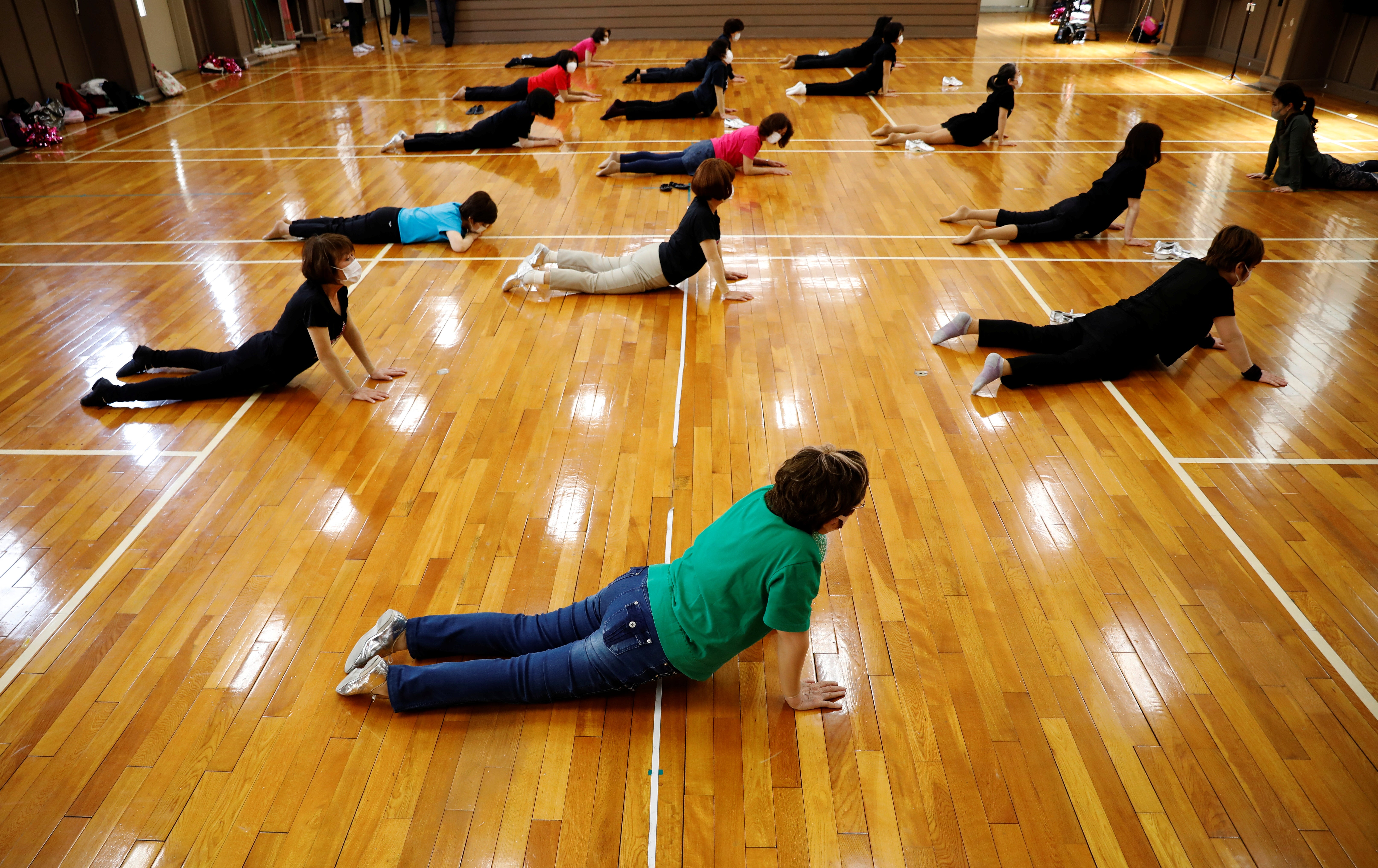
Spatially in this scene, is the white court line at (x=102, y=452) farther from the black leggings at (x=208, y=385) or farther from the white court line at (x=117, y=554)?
the black leggings at (x=208, y=385)

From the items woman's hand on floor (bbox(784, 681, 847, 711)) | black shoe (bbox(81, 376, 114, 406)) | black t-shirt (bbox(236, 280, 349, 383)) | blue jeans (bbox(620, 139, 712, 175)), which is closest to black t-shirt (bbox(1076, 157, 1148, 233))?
blue jeans (bbox(620, 139, 712, 175))

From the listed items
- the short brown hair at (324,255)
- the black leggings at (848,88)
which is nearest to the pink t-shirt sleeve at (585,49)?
the black leggings at (848,88)

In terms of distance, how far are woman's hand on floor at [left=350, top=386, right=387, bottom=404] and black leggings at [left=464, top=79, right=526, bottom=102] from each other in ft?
25.7

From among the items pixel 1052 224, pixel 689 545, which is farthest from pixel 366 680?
pixel 1052 224

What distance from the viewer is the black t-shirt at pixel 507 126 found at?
9.25m

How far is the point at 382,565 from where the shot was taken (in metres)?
3.59

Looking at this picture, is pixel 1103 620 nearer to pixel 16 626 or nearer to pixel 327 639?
pixel 327 639

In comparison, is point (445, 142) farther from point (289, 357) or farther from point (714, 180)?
point (289, 357)

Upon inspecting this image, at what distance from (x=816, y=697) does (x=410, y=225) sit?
5.40 meters

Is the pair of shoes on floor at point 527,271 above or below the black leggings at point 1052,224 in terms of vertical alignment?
below

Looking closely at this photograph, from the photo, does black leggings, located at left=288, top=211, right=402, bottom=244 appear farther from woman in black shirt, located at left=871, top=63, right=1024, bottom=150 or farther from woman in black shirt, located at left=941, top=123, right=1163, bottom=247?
woman in black shirt, located at left=871, top=63, right=1024, bottom=150

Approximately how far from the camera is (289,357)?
4.70 meters

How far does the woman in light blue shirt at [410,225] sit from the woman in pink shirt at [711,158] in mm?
2078

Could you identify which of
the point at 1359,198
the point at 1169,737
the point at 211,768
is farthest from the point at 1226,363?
the point at 211,768
